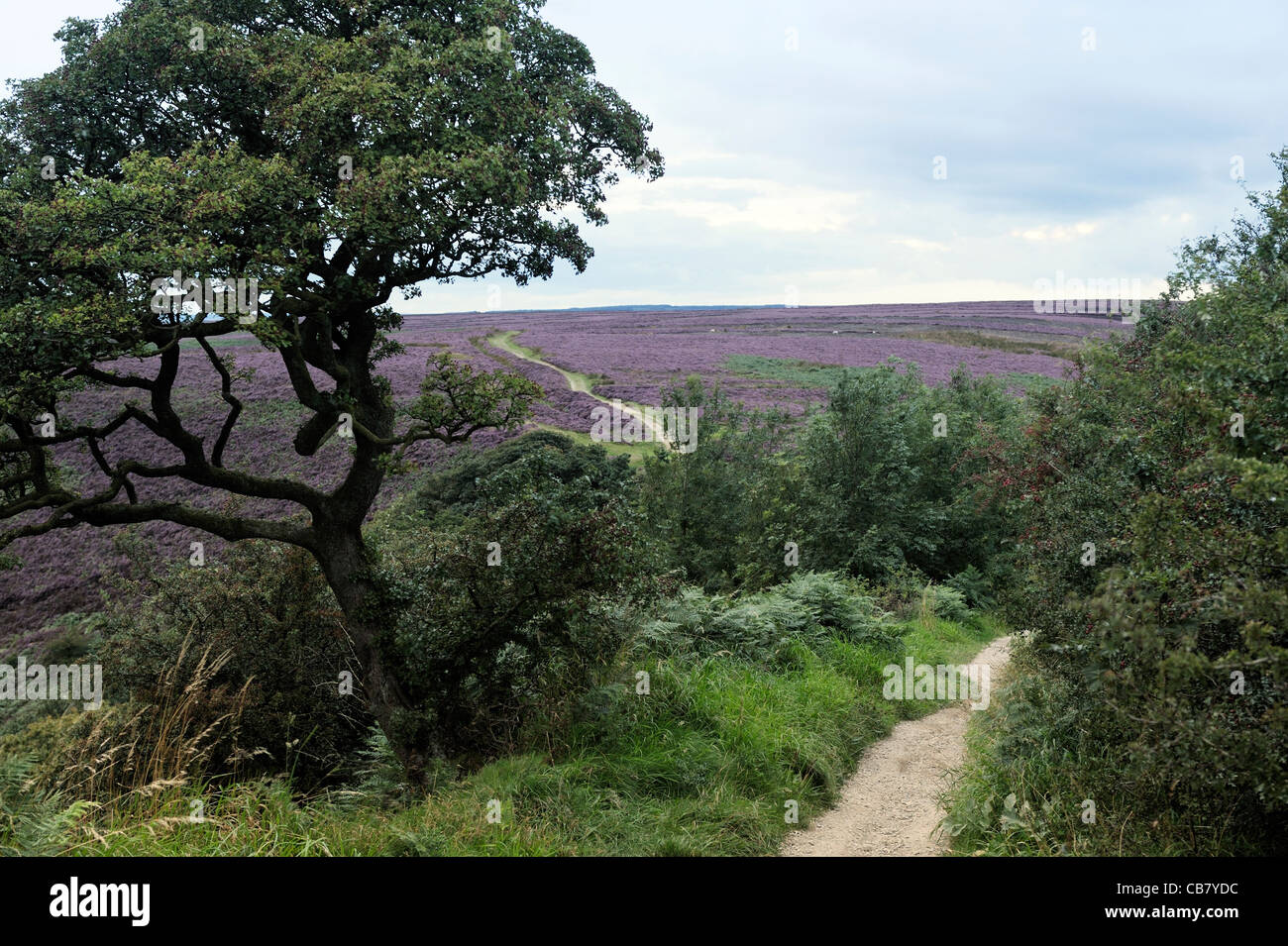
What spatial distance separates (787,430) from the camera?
26469mm

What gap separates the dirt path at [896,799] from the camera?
7.59 metres

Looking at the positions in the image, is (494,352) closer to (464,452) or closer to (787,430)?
(464,452)

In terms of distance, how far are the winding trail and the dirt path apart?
15.2 metres

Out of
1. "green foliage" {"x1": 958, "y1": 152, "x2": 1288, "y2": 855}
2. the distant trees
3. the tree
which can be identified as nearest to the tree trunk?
the tree

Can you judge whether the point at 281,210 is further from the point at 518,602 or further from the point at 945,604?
the point at 945,604

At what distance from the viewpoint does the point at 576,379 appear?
152 ft

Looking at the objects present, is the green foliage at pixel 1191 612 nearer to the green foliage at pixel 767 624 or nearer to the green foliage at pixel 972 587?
the green foliage at pixel 767 624

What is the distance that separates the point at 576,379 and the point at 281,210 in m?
37.2

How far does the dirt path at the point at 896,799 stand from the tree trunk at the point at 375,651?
14.0ft

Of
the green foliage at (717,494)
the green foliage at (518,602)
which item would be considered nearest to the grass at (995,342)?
the green foliage at (717,494)

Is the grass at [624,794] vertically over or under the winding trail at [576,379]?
under

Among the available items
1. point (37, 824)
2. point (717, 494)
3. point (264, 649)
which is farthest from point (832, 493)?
point (37, 824)

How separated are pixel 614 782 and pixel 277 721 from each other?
5131mm
